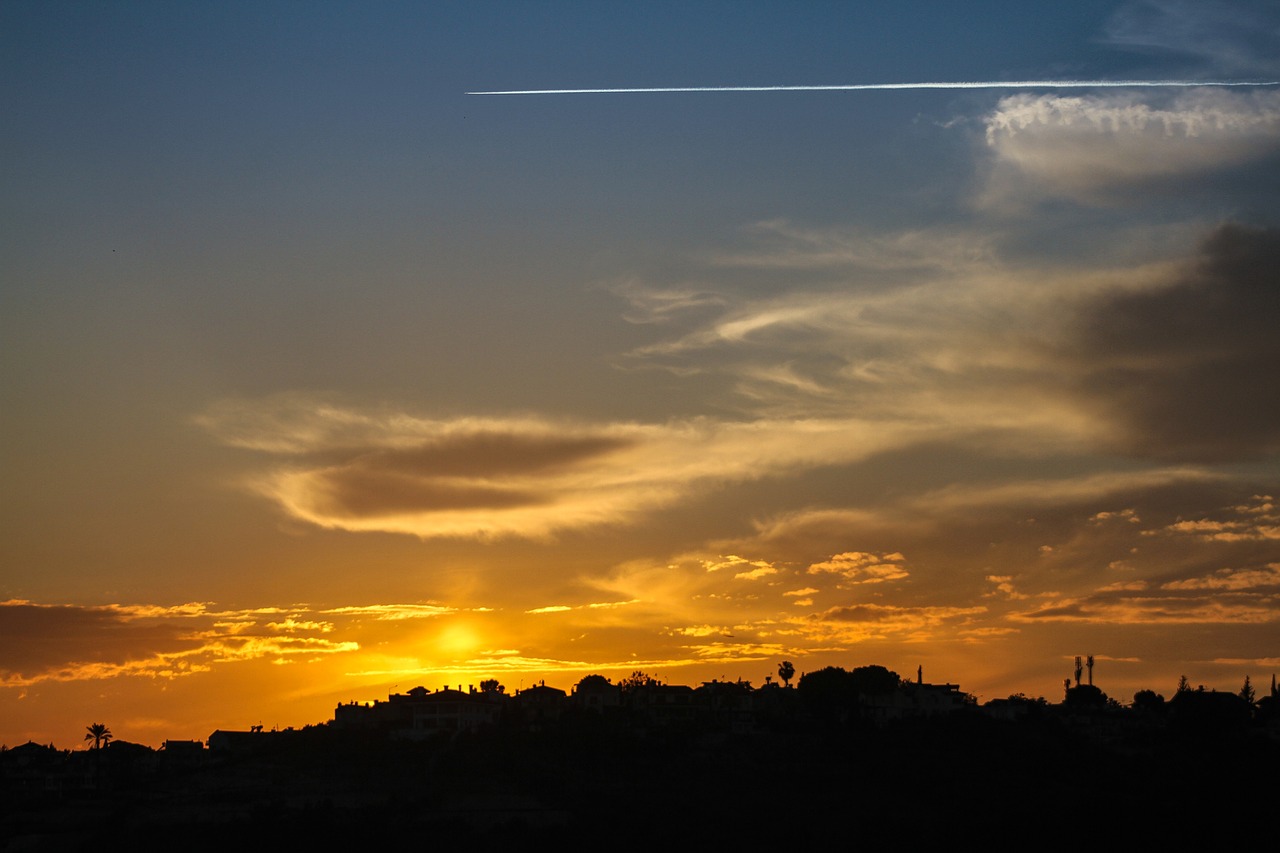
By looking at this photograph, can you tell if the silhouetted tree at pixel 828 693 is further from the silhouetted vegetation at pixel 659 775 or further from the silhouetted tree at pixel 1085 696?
the silhouetted tree at pixel 1085 696

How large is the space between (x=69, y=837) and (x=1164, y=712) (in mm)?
118725

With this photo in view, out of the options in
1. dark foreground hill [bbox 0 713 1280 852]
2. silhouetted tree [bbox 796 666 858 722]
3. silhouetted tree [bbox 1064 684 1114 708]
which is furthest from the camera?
silhouetted tree [bbox 1064 684 1114 708]

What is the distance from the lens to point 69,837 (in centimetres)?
11325

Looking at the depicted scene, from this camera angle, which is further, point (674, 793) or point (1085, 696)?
point (1085, 696)

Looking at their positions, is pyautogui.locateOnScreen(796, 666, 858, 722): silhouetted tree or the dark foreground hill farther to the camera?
pyautogui.locateOnScreen(796, 666, 858, 722): silhouetted tree

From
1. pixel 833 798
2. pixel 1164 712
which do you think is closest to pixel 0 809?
pixel 833 798

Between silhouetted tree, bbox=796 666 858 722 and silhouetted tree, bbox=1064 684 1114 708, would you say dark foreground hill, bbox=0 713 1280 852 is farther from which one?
silhouetted tree, bbox=1064 684 1114 708

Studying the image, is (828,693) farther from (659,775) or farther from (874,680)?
(659,775)

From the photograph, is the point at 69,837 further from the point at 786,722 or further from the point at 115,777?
the point at 786,722

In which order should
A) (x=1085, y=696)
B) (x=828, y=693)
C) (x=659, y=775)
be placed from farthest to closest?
(x=1085, y=696) → (x=828, y=693) → (x=659, y=775)

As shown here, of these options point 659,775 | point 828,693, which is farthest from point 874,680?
point 659,775

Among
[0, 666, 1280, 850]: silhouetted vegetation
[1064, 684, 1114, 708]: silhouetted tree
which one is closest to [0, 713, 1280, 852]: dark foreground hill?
[0, 666, 1280, 850]: silhouetted vegetation

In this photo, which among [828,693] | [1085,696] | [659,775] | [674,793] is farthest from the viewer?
[1085,696]

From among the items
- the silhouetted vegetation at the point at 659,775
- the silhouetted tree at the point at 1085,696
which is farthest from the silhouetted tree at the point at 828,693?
the silhouetted tree at the point at 1085,696
